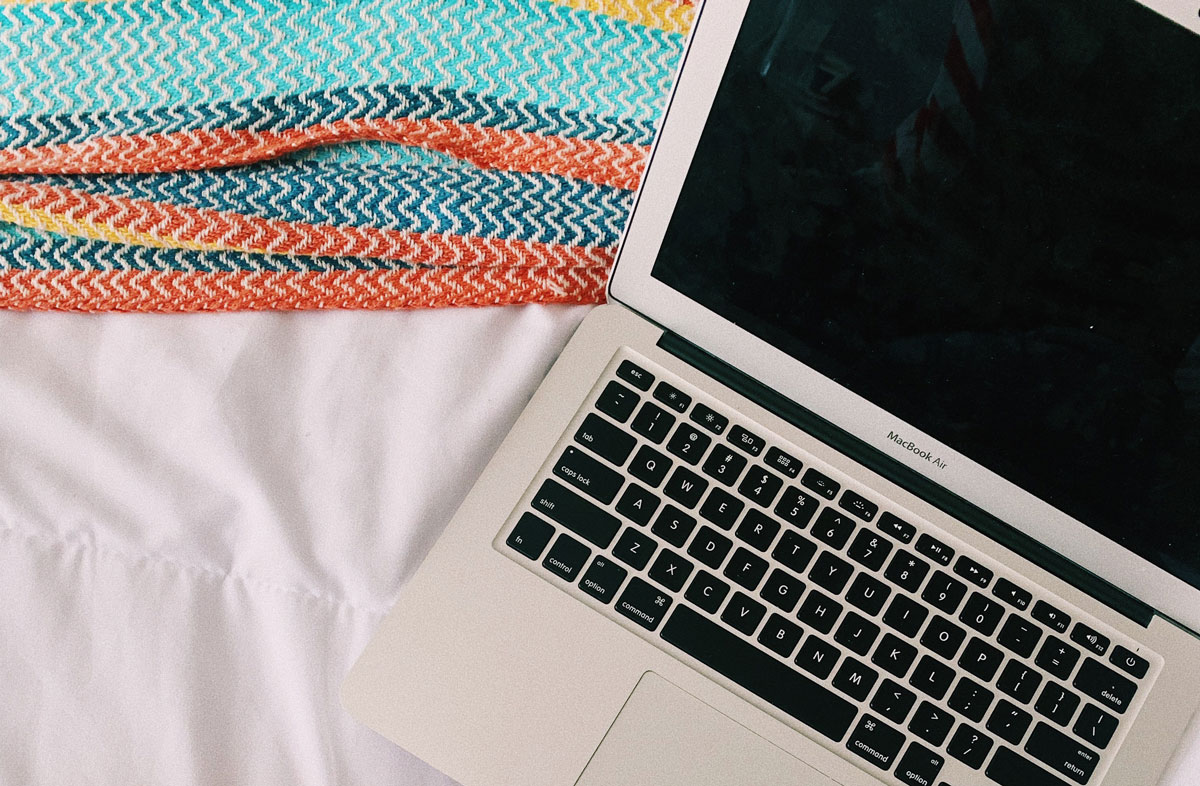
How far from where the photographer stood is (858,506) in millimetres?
488

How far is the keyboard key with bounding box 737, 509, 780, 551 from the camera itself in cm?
48

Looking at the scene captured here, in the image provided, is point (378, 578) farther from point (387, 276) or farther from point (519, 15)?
point (519, 15)

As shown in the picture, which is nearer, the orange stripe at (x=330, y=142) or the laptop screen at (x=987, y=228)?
the laptop screen at (x=987, y=228)

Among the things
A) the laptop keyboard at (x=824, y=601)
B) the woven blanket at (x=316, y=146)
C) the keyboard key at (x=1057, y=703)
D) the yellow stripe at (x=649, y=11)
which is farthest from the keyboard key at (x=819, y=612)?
the yellow stripe at (x=649, y=11)

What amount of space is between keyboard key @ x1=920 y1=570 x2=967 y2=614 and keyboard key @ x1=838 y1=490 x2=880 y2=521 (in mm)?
41

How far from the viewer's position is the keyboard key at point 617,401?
49 centimetres

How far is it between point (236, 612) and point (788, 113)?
0.36m

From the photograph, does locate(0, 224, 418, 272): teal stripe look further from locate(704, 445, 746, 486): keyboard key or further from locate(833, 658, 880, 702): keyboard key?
locate(833, 658, 880, 702): keyboard key

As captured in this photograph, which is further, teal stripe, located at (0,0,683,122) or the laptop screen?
teal stripe, located at (0,0,683,122)

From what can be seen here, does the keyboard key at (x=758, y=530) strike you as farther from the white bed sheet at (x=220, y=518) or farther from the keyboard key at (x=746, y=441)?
the white bed sheet at (x=220, y=518)

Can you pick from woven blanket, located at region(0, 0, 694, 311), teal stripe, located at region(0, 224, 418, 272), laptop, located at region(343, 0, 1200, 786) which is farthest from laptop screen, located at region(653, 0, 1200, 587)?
teal stripe, located at region(0, 224, 418, 272)

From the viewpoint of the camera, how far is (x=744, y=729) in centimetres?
46

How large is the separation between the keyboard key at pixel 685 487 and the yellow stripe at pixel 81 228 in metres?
0.25

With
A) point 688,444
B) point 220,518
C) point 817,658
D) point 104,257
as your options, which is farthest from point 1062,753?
point 104,257
